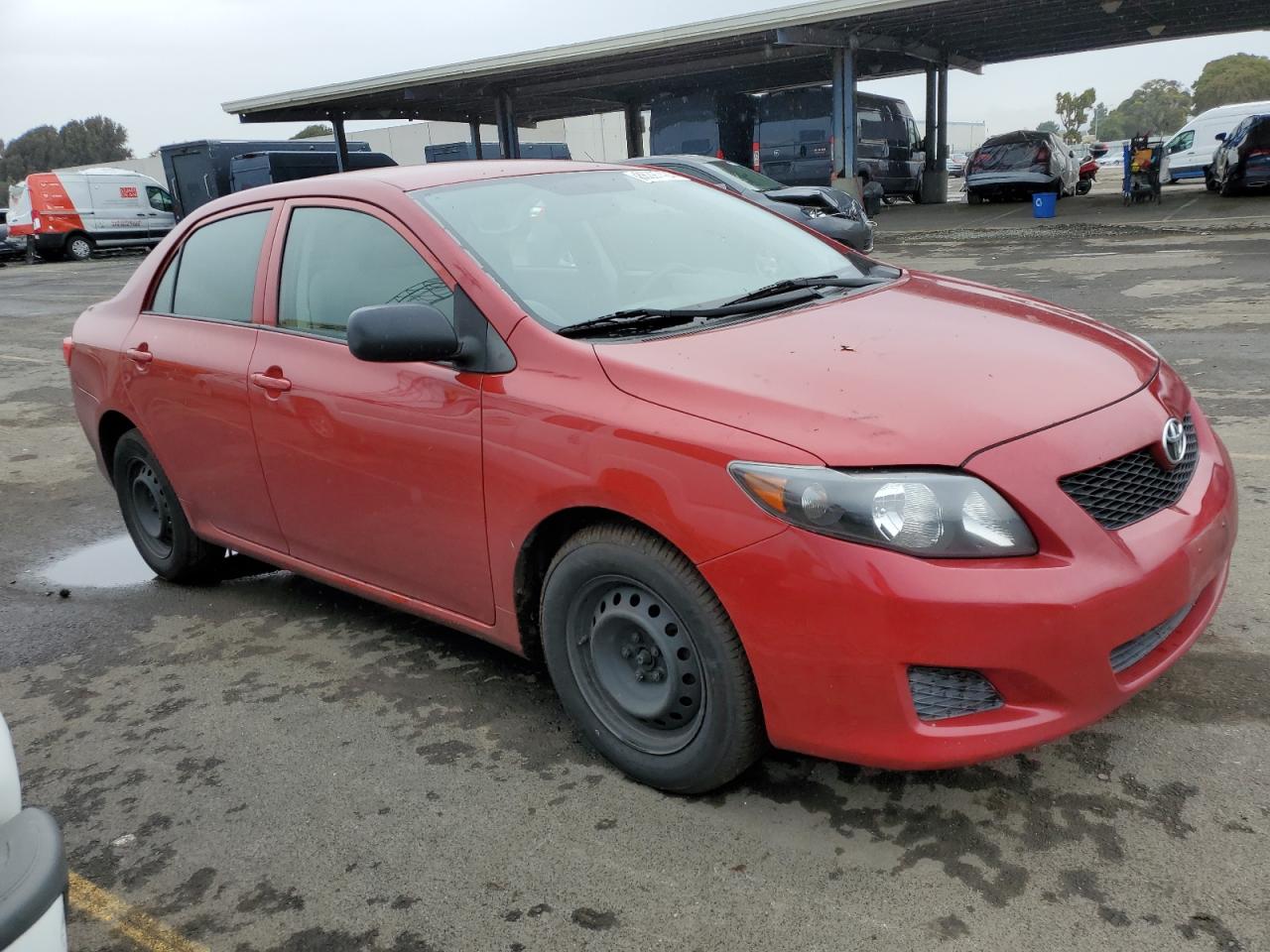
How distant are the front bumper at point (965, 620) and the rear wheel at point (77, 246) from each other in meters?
33.5

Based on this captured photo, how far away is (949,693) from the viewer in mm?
2273

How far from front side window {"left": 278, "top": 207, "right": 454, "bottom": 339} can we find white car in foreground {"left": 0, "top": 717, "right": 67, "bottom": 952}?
169cm

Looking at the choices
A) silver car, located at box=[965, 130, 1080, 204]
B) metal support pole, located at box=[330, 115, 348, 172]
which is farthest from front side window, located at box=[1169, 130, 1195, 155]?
metal support pole, located at box=[330, 115, 348, 172]

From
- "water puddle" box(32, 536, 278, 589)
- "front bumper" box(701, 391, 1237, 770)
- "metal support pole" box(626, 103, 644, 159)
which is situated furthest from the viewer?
"metal support pole" box(626, 103, 644, 159)

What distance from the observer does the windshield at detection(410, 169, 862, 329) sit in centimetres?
309

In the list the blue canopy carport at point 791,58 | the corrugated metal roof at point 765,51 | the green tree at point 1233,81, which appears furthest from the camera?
the green tree at point 1233,81

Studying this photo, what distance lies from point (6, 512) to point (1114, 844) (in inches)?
232

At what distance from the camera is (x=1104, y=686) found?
2.31 metres

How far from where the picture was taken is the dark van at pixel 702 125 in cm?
2369

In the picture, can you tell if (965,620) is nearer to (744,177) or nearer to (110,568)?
(110,568)

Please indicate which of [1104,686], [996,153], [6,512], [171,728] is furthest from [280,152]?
[1104,686]

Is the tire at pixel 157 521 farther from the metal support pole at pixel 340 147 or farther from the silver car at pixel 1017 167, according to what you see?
the metal support pole at pixel 340 147

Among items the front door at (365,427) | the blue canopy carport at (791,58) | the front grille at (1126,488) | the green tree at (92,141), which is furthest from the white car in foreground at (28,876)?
the green tree at (92,141)

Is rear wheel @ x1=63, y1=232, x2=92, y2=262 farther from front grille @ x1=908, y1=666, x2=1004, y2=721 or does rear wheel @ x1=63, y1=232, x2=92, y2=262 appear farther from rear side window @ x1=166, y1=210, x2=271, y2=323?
front grille @ x1=908, y1=666, x2=1004, y2=721
